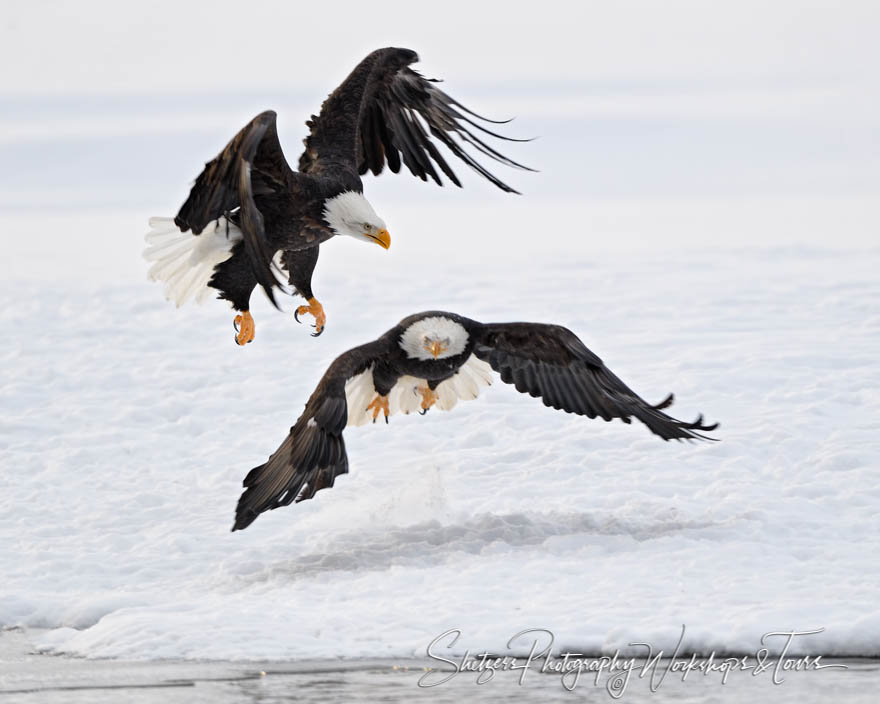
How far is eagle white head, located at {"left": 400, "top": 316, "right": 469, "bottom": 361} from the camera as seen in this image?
256 inches

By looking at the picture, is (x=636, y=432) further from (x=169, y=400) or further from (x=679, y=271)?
(x=679, y=271)

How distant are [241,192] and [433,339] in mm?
1237

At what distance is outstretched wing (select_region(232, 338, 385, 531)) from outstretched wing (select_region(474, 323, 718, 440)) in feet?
2.65

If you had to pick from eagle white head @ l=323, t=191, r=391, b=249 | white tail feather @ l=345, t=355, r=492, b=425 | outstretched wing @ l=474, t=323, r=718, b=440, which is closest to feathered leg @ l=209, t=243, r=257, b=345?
white tail feather @ l=345, t=355, r=492, b=425

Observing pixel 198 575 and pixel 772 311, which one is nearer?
pixel 198 575

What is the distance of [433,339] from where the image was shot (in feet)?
21.3

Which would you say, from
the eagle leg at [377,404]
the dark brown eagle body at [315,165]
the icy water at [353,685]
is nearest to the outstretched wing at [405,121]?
the dark brown eagle body at [315,165]

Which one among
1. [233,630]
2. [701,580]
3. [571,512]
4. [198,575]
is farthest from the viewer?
[571,512]

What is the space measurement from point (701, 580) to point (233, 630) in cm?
173

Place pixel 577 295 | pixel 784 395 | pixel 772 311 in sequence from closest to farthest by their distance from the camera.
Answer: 1. pixel 784 395
2. pixel 772 311
3. pixel 577 295

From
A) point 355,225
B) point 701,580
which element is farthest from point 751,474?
point 355,225

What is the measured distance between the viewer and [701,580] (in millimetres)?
5723

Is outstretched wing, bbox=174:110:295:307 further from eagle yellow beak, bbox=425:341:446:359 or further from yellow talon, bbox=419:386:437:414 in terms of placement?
yellow talon, bbox=419:386:437:414

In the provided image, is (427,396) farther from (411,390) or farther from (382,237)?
(382,237)
